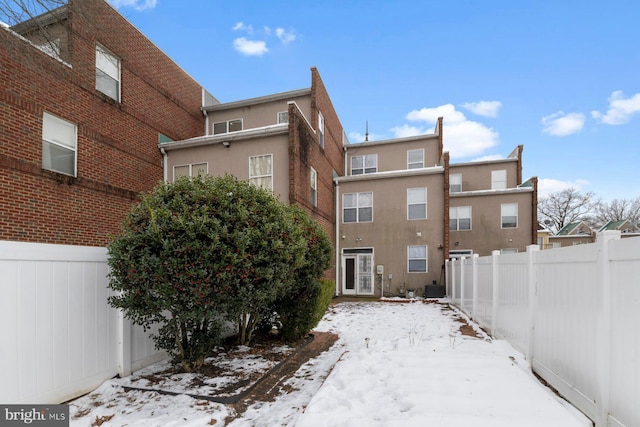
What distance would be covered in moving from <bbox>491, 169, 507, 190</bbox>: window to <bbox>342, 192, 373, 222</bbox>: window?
947 centimetres

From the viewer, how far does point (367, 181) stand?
1588 centimetres

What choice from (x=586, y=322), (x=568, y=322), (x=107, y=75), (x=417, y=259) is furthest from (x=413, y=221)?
(x=107, y=75)

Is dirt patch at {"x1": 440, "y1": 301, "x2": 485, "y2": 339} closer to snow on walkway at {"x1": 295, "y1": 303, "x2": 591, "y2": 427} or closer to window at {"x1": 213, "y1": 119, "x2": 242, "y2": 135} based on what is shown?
snow on walkway at {"x1": 295, "y1": 303, "x2": 591, "y2": 427}

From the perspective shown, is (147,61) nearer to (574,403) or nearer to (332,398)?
(332,398)

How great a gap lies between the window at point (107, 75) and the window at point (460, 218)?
16.3 m

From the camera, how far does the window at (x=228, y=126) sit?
1483cm

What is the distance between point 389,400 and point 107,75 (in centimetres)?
1194

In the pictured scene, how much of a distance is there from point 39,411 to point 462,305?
9.62 m

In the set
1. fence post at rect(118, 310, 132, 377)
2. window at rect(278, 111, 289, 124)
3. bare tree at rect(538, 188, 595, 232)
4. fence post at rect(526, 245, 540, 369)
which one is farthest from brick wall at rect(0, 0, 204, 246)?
bare tree at rect(538, 188, 595, 232)

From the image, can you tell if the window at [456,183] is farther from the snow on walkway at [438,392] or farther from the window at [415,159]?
the snow on walkway at [438,392]

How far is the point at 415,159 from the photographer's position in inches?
744

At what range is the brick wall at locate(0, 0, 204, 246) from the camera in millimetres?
7293

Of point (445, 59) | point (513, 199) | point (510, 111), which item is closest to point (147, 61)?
point (445, 59)

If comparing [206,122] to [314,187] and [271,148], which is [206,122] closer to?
[271,148]
